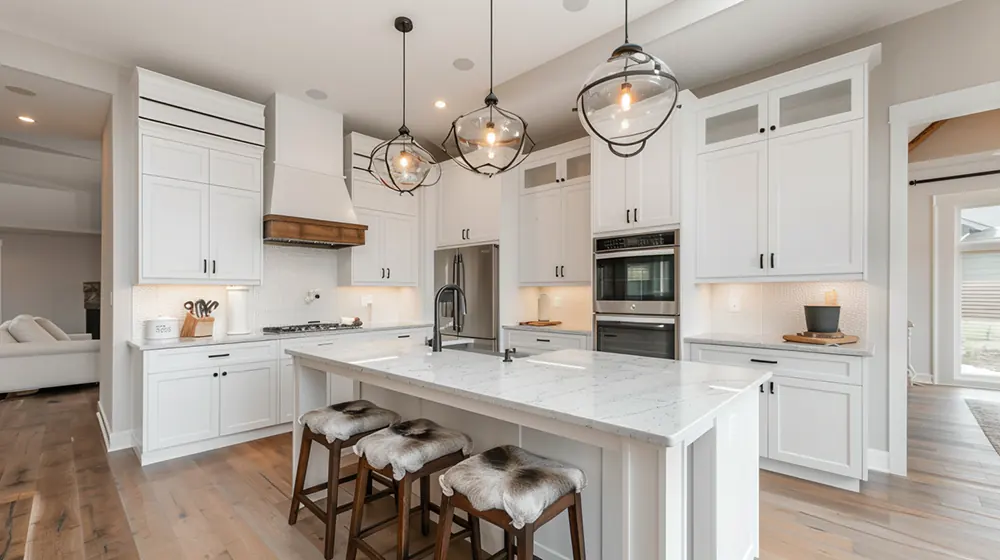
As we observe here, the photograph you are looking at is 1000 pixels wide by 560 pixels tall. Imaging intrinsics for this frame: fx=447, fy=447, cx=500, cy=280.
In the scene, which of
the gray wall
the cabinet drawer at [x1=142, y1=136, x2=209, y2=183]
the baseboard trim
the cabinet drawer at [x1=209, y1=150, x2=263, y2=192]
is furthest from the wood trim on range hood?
the baseboard trim

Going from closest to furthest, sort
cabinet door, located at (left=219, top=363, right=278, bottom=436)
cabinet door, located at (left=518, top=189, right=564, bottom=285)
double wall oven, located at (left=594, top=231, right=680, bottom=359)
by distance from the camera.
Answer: double wall oven, located at (left=594, top=231, right=680, bottom=359), cabinet door, located at (left=219, top=363, right=278, bottom=436), cabinet door, located at (left=518, top=189, right=564, bottom=285)

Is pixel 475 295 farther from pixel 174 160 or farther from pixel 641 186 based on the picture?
pixel 174 160

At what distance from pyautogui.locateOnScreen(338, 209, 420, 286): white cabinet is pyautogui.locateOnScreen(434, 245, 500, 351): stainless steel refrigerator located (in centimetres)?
47

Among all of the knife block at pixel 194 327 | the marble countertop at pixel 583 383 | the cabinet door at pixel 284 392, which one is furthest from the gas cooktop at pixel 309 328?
the marble countertop at pixel 583 383

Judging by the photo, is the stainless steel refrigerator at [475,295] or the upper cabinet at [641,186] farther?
the stainless steel refrigerator at [475,295]

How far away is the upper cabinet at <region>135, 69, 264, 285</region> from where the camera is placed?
3.42 meters

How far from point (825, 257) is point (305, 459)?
336cm

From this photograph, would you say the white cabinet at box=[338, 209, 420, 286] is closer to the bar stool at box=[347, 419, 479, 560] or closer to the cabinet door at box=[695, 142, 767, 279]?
the bar stool at box=[347, 419, 479, 560]

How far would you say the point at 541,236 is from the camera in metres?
4.54

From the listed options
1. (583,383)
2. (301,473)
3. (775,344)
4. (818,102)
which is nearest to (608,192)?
(818,102)

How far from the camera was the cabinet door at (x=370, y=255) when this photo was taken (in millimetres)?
4773

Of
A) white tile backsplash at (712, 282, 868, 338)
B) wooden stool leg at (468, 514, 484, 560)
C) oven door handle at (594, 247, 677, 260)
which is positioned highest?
oven door handle at (594, 247, 677, 260)

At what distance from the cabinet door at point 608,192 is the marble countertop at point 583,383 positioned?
1.59 m

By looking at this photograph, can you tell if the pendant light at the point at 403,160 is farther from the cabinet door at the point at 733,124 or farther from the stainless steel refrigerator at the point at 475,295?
the cabinet door at the point at 733,124
